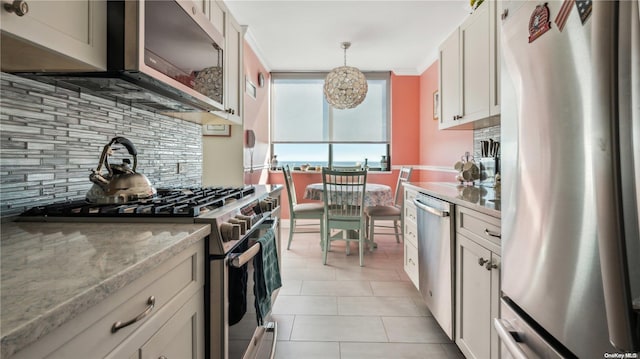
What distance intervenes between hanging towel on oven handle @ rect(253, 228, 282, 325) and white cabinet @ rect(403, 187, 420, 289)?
124 cm

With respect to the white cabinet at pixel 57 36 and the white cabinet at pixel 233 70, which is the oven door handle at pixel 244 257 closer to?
the white cabinet at pixel 57 36

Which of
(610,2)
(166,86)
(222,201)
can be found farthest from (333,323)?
(610,2)

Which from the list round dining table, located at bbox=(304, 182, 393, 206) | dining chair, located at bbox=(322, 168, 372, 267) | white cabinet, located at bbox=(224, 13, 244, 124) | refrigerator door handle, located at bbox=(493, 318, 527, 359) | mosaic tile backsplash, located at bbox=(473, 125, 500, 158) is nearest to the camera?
refrigerator door handle, located at bbox=(493, 318, 527, 359)

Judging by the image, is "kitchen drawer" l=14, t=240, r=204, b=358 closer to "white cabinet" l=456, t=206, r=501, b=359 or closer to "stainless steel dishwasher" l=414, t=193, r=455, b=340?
"white cabinet" l=456, t=206, r=501, b=359

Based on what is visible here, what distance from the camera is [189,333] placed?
3.10ft

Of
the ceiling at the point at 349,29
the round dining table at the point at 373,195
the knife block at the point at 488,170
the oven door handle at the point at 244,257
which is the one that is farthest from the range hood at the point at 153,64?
the round dining table at the point at 373,195

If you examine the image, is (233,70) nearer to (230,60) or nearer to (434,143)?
(230,60)

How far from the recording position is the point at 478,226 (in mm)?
1444

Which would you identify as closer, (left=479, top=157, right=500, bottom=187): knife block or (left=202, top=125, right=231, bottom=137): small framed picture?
(left=479, top=157, right=500, bottom=187): knife block

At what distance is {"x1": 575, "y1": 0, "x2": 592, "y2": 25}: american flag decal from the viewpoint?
0.64 m

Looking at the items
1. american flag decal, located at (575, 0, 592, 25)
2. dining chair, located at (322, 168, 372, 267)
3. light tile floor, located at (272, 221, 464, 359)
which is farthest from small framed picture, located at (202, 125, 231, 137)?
american flag decal, located at (575, 0, 592, 25)

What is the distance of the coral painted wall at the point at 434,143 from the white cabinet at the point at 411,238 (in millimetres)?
1178

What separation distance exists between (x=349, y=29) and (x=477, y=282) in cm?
311

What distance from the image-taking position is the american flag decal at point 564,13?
70 cm
